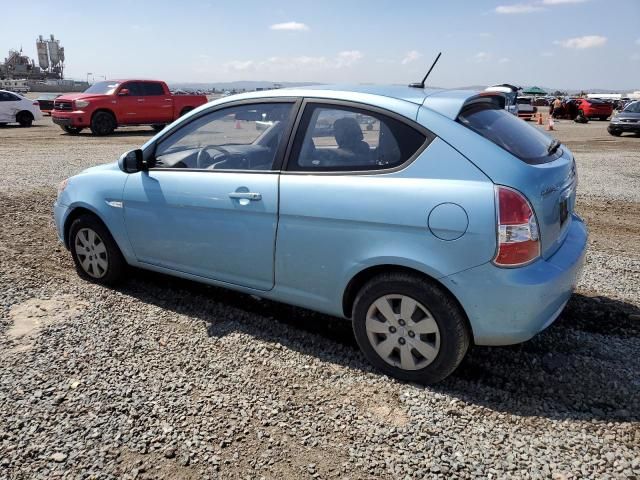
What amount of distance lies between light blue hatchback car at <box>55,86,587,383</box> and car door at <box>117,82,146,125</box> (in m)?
15.8

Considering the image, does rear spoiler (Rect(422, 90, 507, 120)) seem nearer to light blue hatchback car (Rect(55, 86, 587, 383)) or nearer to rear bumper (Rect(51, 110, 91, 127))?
light blue hatchback car (Rect(55, 86, 587, 383))

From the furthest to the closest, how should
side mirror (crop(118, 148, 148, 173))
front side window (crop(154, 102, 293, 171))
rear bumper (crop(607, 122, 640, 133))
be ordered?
rear bumper (crop(607, 122, 640, 133)), side mirror (crop(118, 148, 148, 173)), front side window (crop(154, 102, 293, 171))

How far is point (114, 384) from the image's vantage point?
302 centimetres

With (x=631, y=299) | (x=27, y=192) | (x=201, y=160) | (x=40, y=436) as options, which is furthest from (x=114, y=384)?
(x=27, y=192)

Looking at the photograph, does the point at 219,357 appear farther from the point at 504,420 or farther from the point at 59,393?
the point at 504,420

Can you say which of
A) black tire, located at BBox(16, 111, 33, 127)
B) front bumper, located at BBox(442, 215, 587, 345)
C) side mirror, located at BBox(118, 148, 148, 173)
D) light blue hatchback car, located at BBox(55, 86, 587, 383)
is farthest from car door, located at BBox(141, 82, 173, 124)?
front bumper, located at BBox(442, 215, 587, 345)

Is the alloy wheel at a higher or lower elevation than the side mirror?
lower

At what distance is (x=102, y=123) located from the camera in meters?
17.9

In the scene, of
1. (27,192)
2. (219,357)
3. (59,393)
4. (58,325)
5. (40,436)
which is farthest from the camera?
(27,192)

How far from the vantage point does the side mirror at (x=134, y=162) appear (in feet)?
12.8

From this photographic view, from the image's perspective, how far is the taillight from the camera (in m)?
2.59

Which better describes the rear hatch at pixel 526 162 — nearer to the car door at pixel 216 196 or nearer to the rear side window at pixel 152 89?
the car door at pixel 216 196

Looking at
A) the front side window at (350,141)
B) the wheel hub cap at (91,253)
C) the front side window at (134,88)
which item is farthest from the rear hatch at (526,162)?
the front side window at (134,88)

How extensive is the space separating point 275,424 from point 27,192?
7.26 metres
